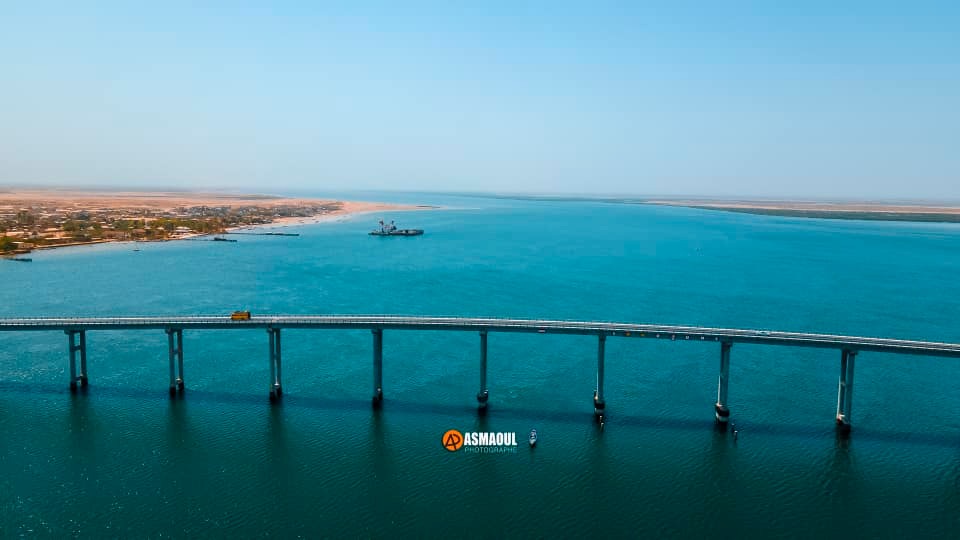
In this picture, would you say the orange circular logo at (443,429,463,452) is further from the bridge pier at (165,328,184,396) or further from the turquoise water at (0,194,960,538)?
the bridge pier at (165,328,184,396)

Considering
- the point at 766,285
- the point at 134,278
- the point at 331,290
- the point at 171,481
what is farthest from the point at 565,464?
the point at 134,278

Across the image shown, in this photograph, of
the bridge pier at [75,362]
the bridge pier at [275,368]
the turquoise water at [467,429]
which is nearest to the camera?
the turquoise water at [467,429]

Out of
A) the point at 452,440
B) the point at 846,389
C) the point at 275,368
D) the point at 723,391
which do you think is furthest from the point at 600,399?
the point at 275,368

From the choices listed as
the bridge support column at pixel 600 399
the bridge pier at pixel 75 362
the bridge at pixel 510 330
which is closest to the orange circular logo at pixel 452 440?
the bridge at pixel 510 330

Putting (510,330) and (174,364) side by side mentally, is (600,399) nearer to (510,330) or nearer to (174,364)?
(510,330)

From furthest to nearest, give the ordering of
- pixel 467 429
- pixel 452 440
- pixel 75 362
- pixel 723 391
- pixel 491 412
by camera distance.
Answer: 1. pixel 75 362
2. pixel 491 412
3. pixel 723 391
4. pixel 467 429
5. pixel 452 440

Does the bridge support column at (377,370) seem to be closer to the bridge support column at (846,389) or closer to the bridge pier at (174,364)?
the bridge pier at (174,364)
